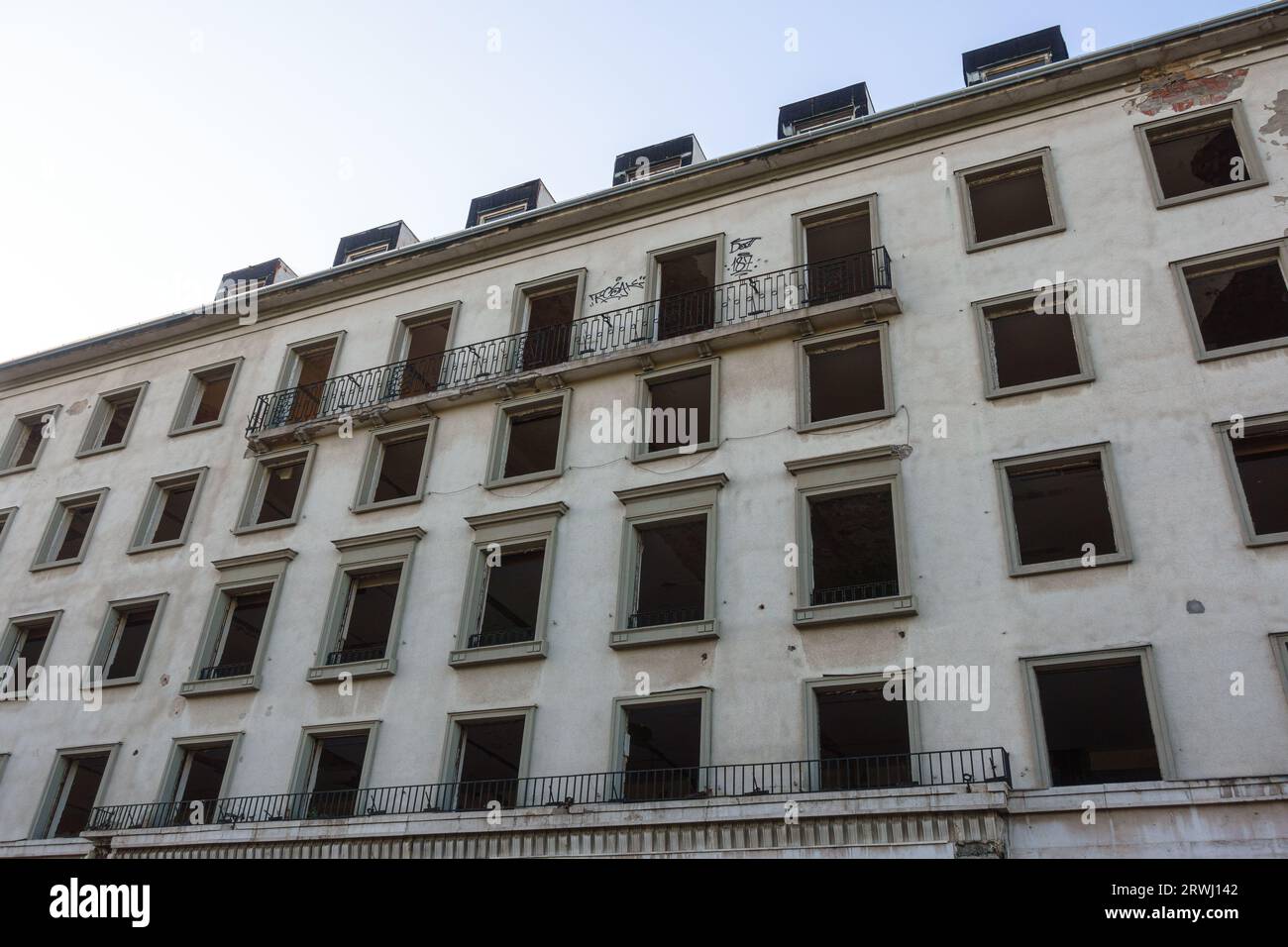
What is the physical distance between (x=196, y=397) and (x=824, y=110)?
18494mm

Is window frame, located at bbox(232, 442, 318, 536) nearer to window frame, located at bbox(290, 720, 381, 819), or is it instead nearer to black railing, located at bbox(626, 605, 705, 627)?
window frame, located at bbox(290, 720, 381, 819)

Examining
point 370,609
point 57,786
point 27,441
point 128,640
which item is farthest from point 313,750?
point 27,441

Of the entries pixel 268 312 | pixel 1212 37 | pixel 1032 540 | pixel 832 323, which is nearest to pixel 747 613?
pixel 1032 540

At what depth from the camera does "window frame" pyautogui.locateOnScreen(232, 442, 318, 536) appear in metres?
23.2

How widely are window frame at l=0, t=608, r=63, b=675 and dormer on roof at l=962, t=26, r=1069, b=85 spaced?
25.3m

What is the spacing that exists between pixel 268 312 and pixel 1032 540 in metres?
21.1

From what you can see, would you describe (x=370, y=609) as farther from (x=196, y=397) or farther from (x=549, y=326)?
(x=196, y=397)

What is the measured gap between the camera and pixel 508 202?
28.2 m

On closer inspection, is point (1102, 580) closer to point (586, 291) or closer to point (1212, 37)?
point (1212, 37)

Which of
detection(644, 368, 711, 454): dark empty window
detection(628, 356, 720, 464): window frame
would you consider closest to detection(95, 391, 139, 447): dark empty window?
detection(628, 356, 720, 464): window frame

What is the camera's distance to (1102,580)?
15344 millimetres

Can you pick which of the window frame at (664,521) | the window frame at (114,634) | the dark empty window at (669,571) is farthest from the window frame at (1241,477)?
the window frame at (114,634)

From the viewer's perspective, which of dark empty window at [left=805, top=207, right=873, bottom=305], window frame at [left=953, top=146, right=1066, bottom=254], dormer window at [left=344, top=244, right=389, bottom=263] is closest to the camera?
window frame at [left=953, top=146, right=1066, bottom=254]
